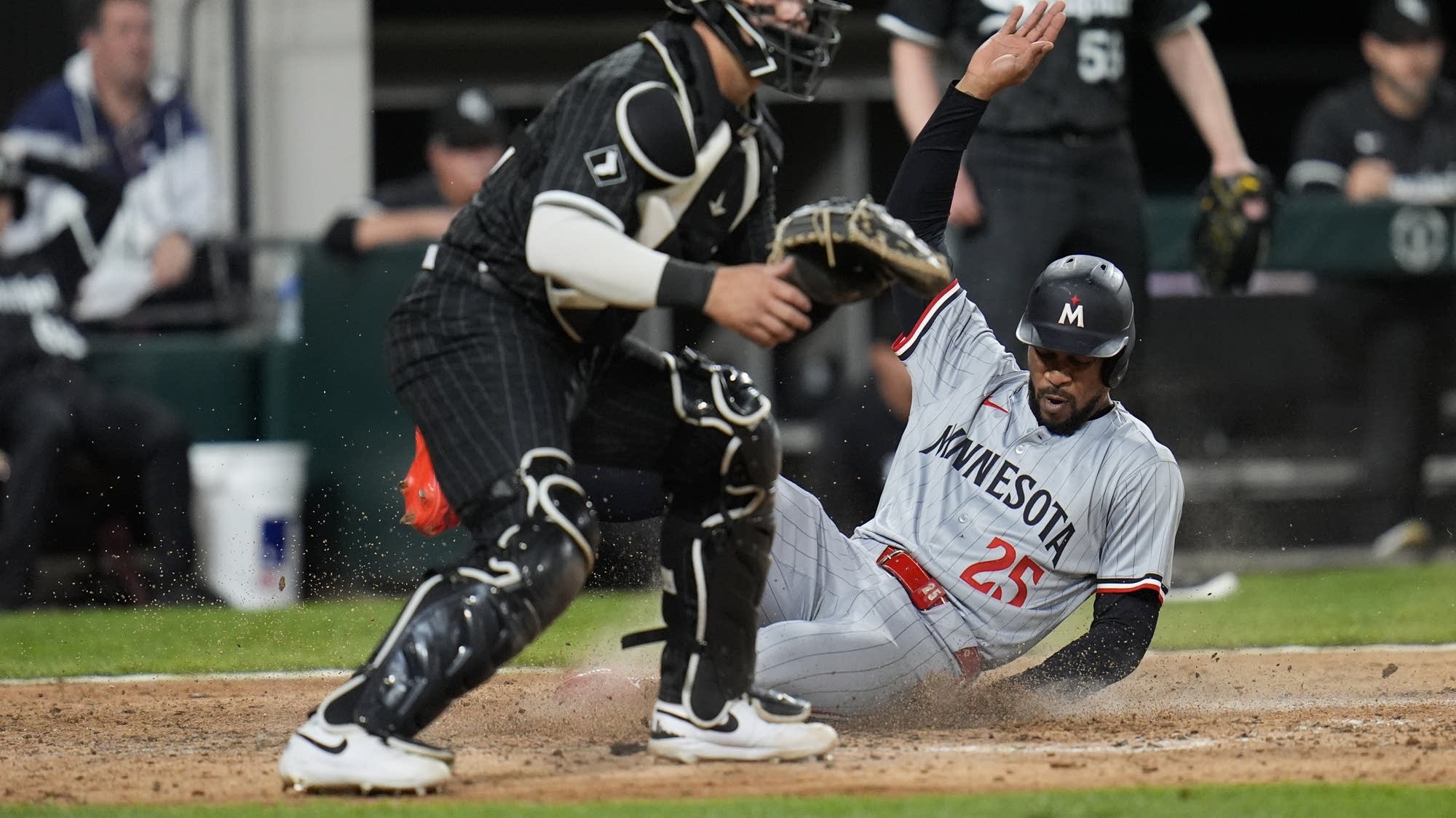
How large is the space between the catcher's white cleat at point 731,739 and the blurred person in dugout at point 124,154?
515 centimetres

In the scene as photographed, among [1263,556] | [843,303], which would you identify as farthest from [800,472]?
[843,303]

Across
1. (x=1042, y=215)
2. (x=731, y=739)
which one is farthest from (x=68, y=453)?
(x=731, y=739)

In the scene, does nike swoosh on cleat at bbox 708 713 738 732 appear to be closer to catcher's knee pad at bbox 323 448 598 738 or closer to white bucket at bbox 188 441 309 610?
Answer: catcher's knee pad at bbox 323 448 598 738

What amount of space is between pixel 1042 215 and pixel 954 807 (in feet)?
10.3

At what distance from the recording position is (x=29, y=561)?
7.57 meters

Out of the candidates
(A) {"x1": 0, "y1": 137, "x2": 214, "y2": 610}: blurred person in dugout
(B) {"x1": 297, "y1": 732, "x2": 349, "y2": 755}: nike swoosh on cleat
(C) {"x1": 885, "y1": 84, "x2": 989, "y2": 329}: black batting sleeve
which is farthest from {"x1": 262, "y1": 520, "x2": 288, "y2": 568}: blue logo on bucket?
(B) {"x1": 297, "y1": 732, "x2": 349, "y2": 755}: nike swoosh on cleat

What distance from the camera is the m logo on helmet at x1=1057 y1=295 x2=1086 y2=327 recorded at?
4.73m

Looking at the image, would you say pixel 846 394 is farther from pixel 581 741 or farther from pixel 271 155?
pixel 581 741

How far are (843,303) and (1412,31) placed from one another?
665cm

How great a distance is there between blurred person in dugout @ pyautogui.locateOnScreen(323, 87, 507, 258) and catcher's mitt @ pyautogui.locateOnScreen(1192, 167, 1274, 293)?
3.19 meters

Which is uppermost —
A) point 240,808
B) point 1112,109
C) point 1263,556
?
point 1112,109

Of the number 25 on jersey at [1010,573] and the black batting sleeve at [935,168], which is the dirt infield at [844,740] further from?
the black batting sleeve at [935,168]

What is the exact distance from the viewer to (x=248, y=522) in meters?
7.91

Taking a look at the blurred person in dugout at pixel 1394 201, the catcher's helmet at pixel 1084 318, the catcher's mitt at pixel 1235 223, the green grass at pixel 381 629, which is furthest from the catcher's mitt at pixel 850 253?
the blurred person in dugout at pixel 1394 201
